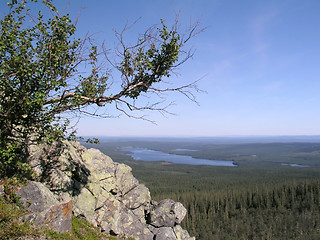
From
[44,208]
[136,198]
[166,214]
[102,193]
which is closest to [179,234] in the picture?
[166,214]

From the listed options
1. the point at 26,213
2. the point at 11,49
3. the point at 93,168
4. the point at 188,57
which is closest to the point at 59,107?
the point at 11,49

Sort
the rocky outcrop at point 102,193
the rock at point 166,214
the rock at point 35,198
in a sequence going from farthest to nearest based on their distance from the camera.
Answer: the rock at point 166,214, the rocky outcrop at point 102,193, the rock at point 35,198

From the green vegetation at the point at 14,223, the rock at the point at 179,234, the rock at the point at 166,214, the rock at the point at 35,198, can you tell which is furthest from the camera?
the rock at the point at 179,234

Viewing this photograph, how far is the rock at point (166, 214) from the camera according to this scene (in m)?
28.7

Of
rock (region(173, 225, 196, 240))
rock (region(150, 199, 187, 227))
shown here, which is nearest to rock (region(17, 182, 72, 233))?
rock (region(150, 199, 187, 227))

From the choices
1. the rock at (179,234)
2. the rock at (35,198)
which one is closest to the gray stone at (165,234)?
the rock at (179,234)

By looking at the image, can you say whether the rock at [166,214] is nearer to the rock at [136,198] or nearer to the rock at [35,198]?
the rock at [136,198]

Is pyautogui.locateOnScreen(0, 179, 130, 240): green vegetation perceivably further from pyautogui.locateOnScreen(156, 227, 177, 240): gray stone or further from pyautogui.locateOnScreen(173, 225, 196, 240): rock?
pyautogui.locateOnScreen(173, 225, 196, 240): rock

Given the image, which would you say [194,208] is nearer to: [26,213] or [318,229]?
[318,229]

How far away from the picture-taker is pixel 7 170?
13.7 meters

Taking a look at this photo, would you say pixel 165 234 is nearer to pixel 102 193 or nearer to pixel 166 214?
pixel 166 214

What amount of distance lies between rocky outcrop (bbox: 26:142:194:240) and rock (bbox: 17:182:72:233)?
124 millimetres

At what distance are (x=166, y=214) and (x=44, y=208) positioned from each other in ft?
66.4

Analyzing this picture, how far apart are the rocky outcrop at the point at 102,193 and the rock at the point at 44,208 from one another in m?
0.12
